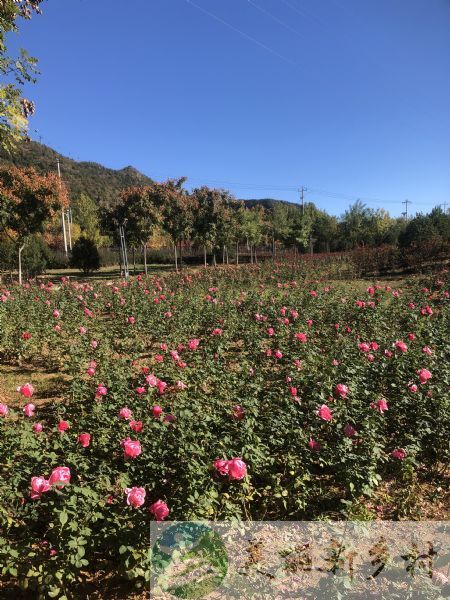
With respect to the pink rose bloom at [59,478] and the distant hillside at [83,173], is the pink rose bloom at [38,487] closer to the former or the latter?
the pink rose bloom at [59,478]

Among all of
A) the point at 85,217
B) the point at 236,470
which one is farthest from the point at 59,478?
the point at 85,217

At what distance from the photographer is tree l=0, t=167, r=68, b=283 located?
1451 centimetres

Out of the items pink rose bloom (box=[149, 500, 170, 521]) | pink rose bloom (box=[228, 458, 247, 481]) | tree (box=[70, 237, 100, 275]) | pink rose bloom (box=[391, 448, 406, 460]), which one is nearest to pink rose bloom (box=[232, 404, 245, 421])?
pink rose bloom (box=[228, 458, 247, 481])

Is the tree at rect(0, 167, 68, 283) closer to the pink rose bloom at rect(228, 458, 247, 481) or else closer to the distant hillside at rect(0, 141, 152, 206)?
the pink rose bloom at rect(228, 458, 247, 481)

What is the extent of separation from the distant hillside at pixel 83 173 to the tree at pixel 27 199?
5068 centimetres

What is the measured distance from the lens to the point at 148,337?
20.1 feet

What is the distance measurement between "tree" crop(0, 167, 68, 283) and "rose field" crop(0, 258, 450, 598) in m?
10.5

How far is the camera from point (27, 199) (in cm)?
1466

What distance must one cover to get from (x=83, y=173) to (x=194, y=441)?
94.9 metres

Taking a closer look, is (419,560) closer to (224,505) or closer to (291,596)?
(291,596)

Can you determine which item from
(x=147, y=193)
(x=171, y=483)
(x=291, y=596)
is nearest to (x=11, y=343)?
(x=171, y=483)

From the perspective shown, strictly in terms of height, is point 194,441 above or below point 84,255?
below

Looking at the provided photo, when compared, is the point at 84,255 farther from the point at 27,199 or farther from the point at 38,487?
the point at 38,487

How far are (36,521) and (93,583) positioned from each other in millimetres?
487
